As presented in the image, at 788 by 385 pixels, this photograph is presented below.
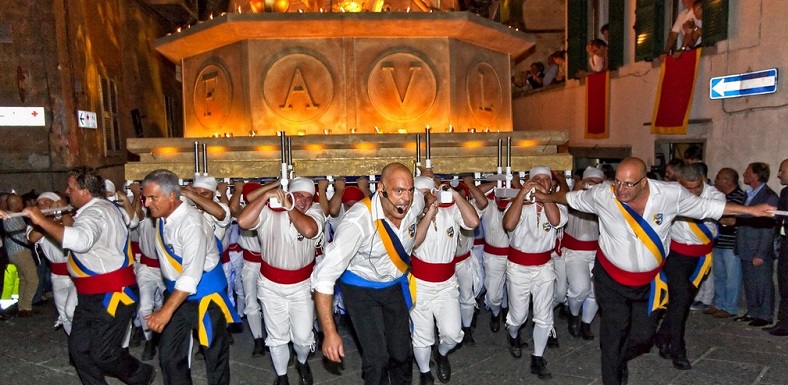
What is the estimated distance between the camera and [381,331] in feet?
15.3

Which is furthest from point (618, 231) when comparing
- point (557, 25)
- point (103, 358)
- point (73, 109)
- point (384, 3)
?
point (557, 25)

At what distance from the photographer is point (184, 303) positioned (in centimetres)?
492

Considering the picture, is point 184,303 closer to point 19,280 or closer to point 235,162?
point 235,162

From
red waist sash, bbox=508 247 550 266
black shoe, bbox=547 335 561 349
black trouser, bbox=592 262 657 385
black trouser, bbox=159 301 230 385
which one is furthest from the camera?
black shoe, bbox=547 335 561 349

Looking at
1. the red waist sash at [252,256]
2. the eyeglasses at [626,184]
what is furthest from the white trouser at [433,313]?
the red waist sash at [252,256]

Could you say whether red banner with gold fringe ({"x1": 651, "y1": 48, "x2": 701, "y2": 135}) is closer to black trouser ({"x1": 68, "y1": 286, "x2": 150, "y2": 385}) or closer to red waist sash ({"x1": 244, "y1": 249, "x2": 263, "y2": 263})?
red waist sash ({"x1": 244, "y1": 249, "x2": 263, "y2": 263})

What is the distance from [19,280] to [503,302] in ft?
21.7

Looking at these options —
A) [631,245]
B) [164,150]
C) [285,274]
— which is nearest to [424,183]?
[285,274]

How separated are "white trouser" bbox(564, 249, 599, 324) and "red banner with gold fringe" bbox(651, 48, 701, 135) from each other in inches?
184

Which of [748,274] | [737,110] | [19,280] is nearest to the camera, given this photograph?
[748,274]

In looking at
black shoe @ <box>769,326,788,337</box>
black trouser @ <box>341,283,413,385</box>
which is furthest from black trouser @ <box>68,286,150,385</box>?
black shoe @ <box>769,326,788,337</box>

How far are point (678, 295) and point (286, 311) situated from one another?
3632 mm

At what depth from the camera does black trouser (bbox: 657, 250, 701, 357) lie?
6043mm

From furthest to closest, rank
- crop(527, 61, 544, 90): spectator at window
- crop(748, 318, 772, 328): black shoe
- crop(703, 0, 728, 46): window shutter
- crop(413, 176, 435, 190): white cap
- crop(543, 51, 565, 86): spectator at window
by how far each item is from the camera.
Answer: crop(527, 61, 544, 90): spectator at window < crop(543, 51, 565, 86): spectator at window < crop(703, 0, 728, 46): window shutter < crop(748, 318, 772, 328): black shoe < crop(413, 176, 435, 190): white cap
